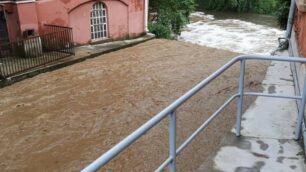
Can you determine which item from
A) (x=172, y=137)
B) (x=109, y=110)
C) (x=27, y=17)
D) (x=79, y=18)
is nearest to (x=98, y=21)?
(x=79, y=18)

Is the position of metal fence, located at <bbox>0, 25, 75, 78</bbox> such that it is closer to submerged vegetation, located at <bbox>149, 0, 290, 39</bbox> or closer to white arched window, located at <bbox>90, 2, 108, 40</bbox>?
white arched window, located at <bbox>90, 2, 108, 40</bbox>

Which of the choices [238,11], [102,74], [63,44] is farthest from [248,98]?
[238,11]

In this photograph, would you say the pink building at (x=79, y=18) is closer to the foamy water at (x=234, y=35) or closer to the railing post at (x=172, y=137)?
the foamy water at (x=234, y=35)

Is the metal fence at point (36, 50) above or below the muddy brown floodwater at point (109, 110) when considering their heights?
above

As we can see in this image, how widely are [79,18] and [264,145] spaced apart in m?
13.4

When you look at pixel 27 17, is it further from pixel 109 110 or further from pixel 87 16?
pixel 109 110

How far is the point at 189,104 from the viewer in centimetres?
1062

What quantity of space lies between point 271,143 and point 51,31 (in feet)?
41.7

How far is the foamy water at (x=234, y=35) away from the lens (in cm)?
2645

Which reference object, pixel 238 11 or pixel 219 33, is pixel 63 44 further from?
pixel 238 11

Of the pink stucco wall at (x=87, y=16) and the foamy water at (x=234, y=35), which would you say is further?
the foamy water at (x=234, y=35)

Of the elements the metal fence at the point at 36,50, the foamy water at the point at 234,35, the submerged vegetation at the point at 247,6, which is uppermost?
the submerged vegetation at the point at 247,6

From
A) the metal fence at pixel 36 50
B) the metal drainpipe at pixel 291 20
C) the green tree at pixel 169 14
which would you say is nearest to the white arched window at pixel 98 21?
the metal fence at pixel 36 50

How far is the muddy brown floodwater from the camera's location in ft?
Result: 26.4
